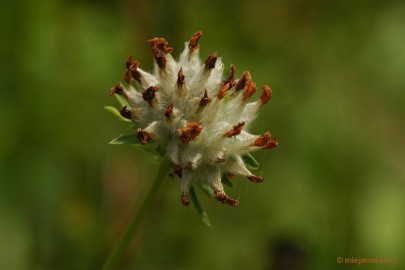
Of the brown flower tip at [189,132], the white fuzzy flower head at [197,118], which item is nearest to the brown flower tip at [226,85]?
the white fuzzy flower head at [197,118]

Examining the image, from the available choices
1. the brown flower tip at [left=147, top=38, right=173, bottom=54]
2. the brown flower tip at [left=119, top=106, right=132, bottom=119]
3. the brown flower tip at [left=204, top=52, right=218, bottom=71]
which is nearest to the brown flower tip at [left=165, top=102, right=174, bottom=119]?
the brown flower tip at [left=119, top=106, right=132, bottom=119]

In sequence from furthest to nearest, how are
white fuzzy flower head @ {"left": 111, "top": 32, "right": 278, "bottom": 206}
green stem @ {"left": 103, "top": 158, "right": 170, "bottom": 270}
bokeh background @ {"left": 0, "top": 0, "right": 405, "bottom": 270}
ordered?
bokeh background @ {"left": 0, "top": 0, "right": 405, "bottom": 270}, white fuzzy flower head @ {"left": 111, "top": 32, "right": 278, "bottom": 206}, green stem @ {"left": 103, "top": 158, "right": 170, "bottom": 270}

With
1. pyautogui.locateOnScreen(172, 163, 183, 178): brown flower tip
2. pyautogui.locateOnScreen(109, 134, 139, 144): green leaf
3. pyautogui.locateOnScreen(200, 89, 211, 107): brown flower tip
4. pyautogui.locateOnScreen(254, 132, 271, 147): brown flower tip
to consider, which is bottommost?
pyautogui.locateOnScreen(172, 163, 183, 178): brown flower tip

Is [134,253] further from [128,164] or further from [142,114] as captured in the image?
[142,114]

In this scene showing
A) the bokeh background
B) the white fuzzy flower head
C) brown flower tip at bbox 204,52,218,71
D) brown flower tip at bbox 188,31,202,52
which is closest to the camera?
the white fuzzy flower head

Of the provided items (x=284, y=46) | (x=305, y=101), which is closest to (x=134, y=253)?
(x=305, y=101)

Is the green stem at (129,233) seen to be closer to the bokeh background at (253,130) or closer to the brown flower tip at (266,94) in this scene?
the brown flower tip at (266,94)

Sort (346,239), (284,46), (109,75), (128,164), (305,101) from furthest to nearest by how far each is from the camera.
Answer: (284,46), (305,101), (109,75), (128,164), (346,239)

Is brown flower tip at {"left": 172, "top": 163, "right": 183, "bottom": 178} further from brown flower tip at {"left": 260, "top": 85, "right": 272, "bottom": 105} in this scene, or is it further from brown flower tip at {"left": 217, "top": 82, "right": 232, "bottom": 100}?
brown flower tip at {"left": 260, "top": 85, "right": 272, "bottom": 105}
